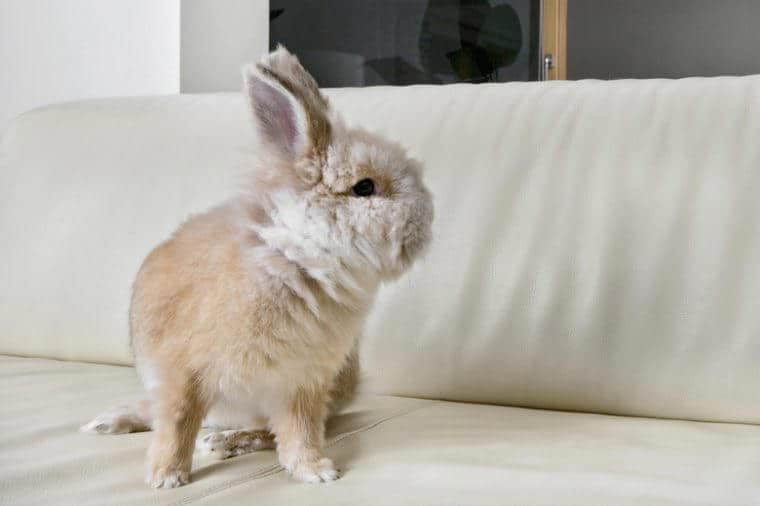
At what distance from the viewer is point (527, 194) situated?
1.38m

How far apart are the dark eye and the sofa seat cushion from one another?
331mm

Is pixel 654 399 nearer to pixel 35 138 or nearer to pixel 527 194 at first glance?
pixel 527 194

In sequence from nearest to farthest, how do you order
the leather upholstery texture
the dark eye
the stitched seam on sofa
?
the stitched seam on sofa, the dark eye, the leather upholstery texture

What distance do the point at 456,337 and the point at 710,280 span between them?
406 millimetres

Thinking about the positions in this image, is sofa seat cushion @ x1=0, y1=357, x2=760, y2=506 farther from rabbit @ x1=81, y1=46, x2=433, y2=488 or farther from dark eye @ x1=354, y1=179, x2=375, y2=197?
dark eye @ x1=354, y1=179, x2=375, y2=197

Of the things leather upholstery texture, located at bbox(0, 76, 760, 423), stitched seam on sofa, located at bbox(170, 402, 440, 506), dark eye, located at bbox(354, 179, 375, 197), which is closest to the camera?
stitched seam on sofa, located at bbox(170, 402, 440, 506)

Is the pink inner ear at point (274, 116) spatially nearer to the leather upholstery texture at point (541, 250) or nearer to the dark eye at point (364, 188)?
the dark eye at point (364, 188)

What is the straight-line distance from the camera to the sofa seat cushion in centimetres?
89

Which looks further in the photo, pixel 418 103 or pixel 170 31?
pixel 170 31

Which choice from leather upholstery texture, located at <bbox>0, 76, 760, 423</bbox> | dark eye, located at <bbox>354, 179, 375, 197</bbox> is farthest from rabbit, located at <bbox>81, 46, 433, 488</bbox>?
leather upholstery texture, located at <bbox>0, 76, 760, 423</bbox>

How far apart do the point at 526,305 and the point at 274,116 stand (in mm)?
556

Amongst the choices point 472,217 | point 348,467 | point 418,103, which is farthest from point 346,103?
point 348,467

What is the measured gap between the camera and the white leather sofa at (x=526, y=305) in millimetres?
1061

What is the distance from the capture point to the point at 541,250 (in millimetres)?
1336
